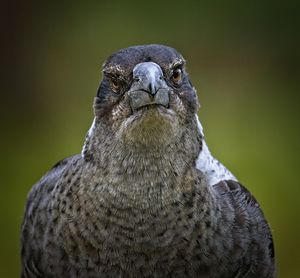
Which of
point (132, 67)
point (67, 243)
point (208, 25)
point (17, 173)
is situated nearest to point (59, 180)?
point (67, 243)

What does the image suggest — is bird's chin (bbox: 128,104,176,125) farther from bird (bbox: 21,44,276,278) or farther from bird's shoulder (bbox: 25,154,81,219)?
bird's shoulder (bbox: 25,154,81,219)

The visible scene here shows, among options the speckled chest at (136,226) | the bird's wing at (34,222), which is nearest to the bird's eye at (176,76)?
the speckled chest at (136,226)

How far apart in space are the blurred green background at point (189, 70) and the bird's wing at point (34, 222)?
2654 millimetres

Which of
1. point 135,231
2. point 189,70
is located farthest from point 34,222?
point 189,70

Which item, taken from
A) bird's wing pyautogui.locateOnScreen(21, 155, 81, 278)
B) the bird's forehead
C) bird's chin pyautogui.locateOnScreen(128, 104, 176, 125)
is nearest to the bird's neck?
bird's chin pyautogui.locateOnScreen(128, 104, 176, 125)

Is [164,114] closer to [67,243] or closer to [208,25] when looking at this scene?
[67,243]

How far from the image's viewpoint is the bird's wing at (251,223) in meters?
4.81

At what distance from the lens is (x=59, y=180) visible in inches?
193

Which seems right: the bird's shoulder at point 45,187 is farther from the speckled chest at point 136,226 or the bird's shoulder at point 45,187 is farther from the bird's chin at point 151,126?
the bird's chin at point 151,126

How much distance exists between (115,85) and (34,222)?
832 mm

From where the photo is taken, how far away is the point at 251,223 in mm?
4883

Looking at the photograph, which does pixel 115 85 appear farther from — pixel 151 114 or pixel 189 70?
pixel 189 70

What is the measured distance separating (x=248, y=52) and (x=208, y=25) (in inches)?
16.6

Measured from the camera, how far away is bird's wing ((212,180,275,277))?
15.8 ft
